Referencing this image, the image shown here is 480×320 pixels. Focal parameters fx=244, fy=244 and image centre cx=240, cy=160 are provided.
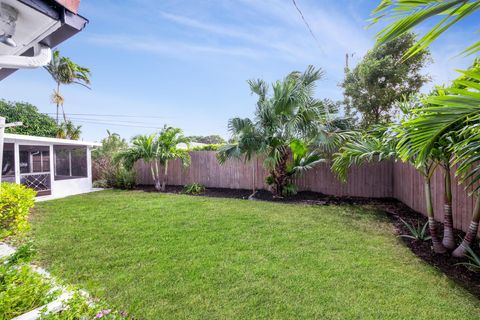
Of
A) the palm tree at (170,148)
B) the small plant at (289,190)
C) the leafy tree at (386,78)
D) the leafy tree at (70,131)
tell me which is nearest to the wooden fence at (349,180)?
the palm tree at (170,148)

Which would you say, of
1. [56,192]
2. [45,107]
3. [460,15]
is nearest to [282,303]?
[460,15]

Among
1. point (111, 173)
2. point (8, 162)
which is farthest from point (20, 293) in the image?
point (111, 173)

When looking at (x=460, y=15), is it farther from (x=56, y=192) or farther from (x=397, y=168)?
(x=56, y=192)

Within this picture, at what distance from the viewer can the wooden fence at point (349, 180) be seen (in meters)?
4.54

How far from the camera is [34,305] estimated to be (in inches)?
78.5

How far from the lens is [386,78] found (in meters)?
10.8

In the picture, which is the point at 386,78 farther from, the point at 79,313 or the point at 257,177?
the point at 79,313

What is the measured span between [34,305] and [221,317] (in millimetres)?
1534

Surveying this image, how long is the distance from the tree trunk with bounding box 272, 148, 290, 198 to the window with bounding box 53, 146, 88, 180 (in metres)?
8.54

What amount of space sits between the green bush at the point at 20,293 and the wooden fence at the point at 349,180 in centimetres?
552

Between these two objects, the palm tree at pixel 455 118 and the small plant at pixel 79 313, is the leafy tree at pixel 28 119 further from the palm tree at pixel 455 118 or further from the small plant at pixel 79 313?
the palm tree at pixel 455 118

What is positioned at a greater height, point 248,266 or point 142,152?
point 142,152

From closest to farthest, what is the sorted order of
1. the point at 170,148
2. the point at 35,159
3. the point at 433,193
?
the point at 433,193 → the point at 35,159 → the point at 170,148

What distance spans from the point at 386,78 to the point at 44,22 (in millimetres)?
A: 12195
